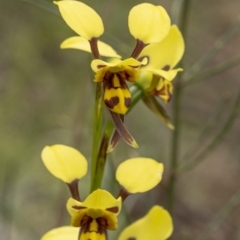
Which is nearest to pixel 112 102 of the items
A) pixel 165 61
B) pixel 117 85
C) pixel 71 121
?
pixel 117 85

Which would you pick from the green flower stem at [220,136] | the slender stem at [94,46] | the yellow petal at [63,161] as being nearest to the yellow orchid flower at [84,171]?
the yellow petal at [63,161]

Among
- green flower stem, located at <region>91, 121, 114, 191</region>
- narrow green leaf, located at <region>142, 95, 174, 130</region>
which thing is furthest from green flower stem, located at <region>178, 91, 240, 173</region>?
green flower stem, located at <region>91, 121, 114, 191</region>

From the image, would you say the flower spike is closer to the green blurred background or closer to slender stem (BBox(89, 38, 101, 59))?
slender stem (BBox(89, 38, 101, 59))

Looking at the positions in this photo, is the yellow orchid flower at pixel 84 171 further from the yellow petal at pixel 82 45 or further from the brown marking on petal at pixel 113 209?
the yellow petal at pixel 82 45

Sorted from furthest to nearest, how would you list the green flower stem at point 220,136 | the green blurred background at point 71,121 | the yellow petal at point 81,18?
1. the green blurred background at point 71,121
2. the green flower stem at point 220,136
3. the yellow petal at point 81,18

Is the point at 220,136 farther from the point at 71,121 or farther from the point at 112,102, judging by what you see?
the point at 71,121

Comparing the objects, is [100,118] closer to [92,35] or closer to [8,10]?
[92,35]

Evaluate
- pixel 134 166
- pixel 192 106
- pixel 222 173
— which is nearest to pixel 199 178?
pixel 222 173
